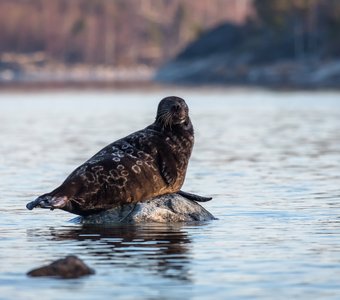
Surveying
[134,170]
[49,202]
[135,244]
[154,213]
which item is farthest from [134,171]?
[135,244]

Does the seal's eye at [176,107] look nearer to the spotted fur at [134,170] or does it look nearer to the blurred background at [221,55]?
the spotted fur at [134,170]

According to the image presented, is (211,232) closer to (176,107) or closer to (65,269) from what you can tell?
(176,107)

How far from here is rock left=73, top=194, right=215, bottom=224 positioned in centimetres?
1627

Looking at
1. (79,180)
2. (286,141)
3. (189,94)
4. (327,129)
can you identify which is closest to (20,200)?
(79,180)

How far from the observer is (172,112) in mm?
17094

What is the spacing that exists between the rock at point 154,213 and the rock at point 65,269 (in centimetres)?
408

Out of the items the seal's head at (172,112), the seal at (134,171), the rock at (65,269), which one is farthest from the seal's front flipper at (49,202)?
the rock at (65,269)

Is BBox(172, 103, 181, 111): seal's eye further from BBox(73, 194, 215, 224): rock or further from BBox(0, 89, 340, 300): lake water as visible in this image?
BBox(0, 89, 340, 300): lake water

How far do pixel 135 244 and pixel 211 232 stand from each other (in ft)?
4.58

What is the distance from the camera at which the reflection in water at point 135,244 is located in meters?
13.0

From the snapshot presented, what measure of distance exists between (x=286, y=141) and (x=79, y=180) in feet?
58.8

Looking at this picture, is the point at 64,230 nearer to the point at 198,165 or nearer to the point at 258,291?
the point at 258,291

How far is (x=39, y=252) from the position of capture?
1398 centimetres

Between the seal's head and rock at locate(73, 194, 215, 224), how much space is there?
1050 millimetres
